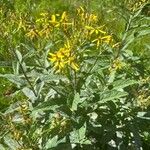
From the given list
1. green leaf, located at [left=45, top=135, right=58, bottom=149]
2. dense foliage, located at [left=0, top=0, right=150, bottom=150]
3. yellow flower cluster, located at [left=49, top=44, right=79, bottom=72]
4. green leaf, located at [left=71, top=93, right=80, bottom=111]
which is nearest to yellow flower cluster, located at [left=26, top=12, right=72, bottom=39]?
dense foliage, located at [left=0, top=0, right=150, bottom=150]

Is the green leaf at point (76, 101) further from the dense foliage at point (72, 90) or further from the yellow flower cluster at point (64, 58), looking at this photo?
the yellow flower cluster at point (64, 58)

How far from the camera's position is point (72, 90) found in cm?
379

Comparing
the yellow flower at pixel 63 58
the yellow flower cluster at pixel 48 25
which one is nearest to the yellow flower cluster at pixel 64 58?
the yellow flower at pixel 63 58

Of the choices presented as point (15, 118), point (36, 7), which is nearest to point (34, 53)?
point (15, 118)

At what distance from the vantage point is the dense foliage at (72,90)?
11.4 ft

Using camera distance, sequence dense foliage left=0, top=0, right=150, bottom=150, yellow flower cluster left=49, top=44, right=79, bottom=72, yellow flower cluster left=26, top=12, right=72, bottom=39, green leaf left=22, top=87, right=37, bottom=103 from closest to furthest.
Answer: yellow flower cluster left=49, top=44, right=79, bottom=72 < yellow flower cluster left=26, top=12, right=72, bottom=39 < dense foliage left=0, top=0, right=150, bottom=150 < green leaf left=22, top=87, right=37, bottom=103

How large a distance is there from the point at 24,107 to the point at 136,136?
1.03m

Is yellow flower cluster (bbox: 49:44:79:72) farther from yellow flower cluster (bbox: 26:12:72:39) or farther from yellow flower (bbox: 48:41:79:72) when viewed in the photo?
yellow flower cluster (bbox: 26:12:72:39)

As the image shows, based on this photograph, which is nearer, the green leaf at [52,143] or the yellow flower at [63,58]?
the yellow flower at [63,58]

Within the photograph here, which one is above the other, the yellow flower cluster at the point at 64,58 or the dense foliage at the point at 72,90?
the yellow flower cluster at the point at 64,58

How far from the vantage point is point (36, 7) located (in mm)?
8055

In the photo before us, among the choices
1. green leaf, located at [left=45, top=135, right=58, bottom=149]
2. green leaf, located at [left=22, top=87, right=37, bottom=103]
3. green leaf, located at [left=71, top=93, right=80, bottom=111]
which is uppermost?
green leaf, located at [left=71, top=93, right=80, bottom=111]

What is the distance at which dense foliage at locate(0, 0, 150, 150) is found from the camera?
3.49 m

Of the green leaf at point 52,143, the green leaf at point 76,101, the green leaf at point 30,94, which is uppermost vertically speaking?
the green leaf at point 76,101
